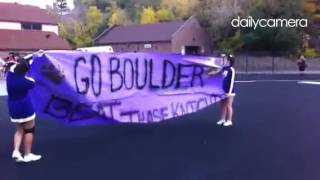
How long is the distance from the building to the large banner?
46.2 metres

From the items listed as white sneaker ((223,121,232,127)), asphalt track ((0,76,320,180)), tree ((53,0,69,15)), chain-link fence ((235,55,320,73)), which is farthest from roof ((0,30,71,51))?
tree ((53,0,69,15))

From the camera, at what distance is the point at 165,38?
189 ft

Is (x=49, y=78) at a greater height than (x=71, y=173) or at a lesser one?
greater

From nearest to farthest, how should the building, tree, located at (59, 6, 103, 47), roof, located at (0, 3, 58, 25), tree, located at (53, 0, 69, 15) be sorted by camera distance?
roof, located at (0, 3, 58, 25)
the building
tree, located at (59, 6, 103, 47)
tree, located at (53, 0, 69, 15)

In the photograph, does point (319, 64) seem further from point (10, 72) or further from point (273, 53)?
point (10, 72)

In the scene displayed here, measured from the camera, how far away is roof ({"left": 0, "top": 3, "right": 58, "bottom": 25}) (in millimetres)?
Result: 56219

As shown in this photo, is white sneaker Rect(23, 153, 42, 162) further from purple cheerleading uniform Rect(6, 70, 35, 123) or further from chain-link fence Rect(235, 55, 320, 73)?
chain-link fence Rect(235, 55, 320, 73)

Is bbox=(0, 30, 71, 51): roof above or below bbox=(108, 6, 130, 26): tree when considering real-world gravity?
below

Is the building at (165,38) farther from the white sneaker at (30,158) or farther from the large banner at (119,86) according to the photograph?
the white sneaker at (30,158)

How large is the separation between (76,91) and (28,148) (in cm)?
178

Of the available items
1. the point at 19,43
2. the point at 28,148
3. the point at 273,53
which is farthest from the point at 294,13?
the point at 28,148

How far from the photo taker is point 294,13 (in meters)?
54.8

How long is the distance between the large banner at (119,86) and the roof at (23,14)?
4877 centimetres

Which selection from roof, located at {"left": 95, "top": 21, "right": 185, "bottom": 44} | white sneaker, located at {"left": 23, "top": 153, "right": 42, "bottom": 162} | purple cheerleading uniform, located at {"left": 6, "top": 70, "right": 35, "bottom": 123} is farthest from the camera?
roof, located at {"left": 95, "top": 21, "right": 185, "bottom": 44}
